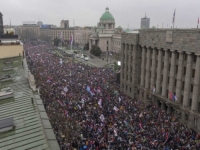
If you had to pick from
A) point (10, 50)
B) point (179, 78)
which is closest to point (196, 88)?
point (179, 78)

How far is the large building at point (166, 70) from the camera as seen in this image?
33500 millimetres

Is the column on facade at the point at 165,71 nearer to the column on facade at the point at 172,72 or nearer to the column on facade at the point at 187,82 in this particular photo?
the column on facade at the point at 172,72

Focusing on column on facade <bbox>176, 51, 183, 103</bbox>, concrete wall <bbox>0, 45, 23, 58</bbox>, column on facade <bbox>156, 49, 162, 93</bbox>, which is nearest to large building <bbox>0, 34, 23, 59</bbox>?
concrete wall <bbox>0, 45, 23, 58</bbox>

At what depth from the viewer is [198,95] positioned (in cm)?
3278

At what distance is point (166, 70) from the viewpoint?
39.1 metres

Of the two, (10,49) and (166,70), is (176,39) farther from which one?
(10,49)

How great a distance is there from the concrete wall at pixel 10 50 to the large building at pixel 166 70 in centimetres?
2282

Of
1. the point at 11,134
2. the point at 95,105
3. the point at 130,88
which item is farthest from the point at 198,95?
the point at 11,134

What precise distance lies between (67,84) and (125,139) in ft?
86.3

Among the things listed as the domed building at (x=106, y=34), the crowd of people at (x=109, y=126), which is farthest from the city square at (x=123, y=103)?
the domed building at (x=106, y=34)

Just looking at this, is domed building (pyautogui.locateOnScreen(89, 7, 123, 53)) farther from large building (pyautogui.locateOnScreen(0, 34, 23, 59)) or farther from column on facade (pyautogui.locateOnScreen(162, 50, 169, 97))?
large building (pyautogui.locateOnScreen(0, 34, 23, 59))

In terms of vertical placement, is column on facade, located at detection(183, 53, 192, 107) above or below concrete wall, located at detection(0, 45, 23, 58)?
below

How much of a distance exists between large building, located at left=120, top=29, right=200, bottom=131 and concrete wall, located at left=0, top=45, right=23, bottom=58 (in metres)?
22.8

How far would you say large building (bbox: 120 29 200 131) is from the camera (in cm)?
3350
